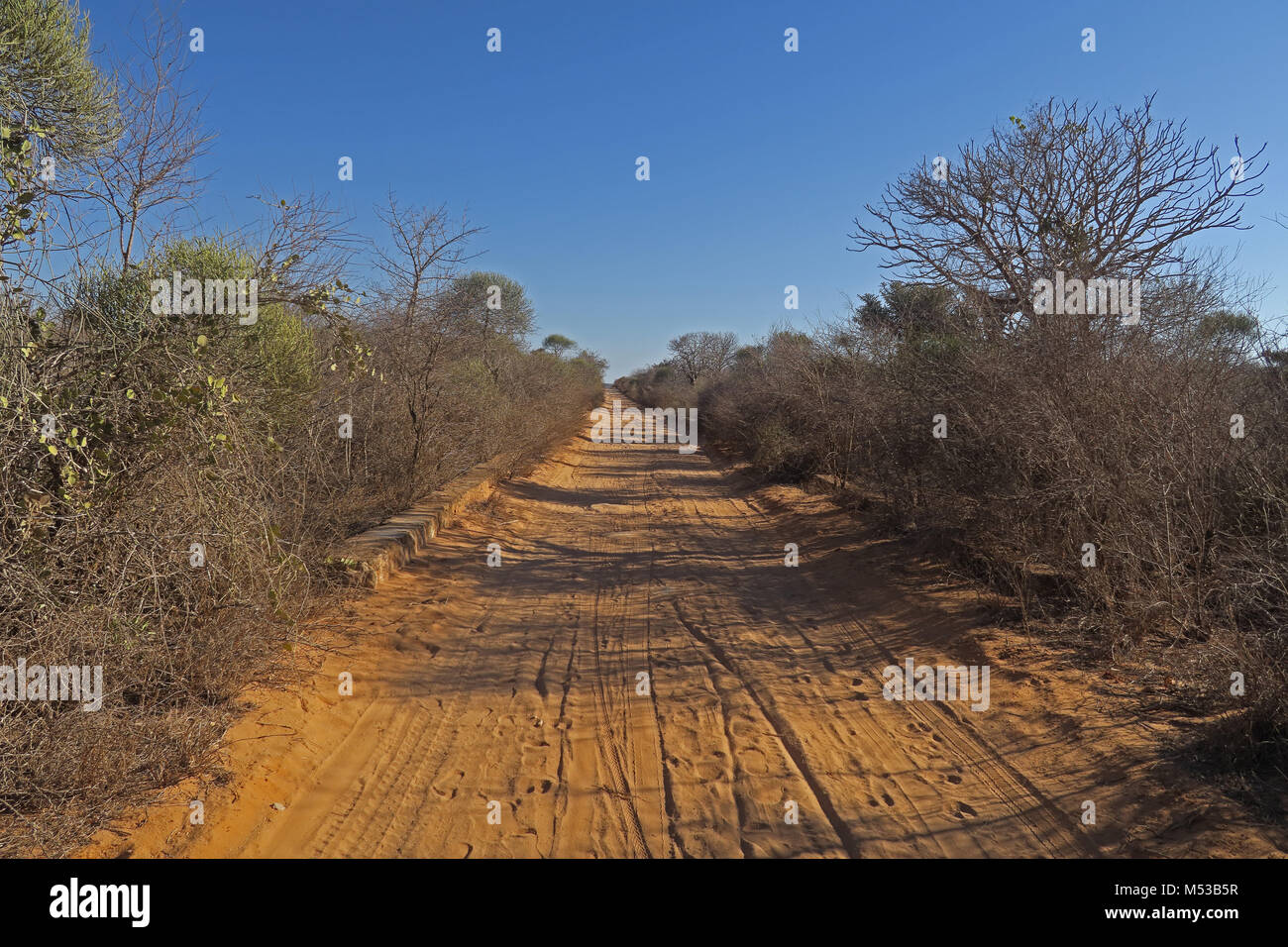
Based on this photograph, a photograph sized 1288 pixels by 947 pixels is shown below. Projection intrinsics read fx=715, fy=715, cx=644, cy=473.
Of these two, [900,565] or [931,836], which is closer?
[931,836]

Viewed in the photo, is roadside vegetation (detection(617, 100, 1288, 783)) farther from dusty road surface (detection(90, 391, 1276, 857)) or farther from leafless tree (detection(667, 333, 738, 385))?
leafless tree (detection(667, 333, 738, 385))

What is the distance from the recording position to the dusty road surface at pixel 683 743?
3.44 meters

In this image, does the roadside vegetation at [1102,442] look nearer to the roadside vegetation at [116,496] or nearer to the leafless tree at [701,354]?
the roadside vegetation at [116,496]

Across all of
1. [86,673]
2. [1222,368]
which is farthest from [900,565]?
[86,673]

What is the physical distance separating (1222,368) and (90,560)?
8231mm

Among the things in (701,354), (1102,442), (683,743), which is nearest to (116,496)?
(683,743)

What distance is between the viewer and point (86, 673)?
3443 mm

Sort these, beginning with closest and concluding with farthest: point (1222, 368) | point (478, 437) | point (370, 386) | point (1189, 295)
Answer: point (1222, 368) → point (1189, 295) → point (370, 386) → point (478, 437)

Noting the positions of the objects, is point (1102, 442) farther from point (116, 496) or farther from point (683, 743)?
point (116, 496)

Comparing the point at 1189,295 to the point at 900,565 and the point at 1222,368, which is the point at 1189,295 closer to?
the point at 1222,368

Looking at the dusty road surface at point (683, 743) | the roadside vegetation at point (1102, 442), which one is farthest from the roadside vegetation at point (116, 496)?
the roadside vegetation at point (1102, 442)

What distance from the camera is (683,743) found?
447cm

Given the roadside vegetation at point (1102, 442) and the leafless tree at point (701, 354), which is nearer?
the roadside vegetation at point (1102, 442)

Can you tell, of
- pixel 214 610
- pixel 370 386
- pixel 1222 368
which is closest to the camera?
pixel 214 610
